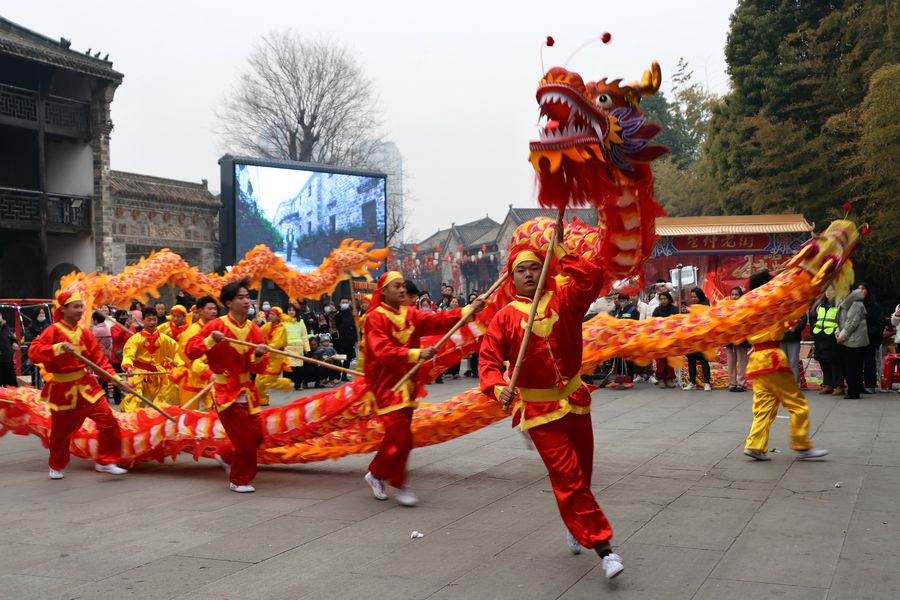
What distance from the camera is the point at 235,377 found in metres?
6.42

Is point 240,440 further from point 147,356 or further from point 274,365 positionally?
point 147,356

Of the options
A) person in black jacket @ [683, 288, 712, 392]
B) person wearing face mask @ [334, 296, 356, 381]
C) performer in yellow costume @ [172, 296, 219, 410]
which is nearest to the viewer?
performer in yellow costume @ [172, 296, 219, 410]

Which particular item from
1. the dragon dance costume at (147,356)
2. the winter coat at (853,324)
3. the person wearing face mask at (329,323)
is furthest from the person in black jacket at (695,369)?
the dragon dance costume at (147,356)

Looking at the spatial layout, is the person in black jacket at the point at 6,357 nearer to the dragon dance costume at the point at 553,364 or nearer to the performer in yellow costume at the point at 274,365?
the performer in yellow costume at the point at 274,365

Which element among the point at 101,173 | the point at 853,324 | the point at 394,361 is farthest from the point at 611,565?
the point at 101,173

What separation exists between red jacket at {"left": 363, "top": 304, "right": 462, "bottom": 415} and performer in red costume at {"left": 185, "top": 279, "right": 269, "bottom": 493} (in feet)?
2.85

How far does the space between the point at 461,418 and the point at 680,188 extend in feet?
104

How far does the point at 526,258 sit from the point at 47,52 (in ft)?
56.2

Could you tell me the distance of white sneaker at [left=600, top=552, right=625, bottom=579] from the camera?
3904 millimetres

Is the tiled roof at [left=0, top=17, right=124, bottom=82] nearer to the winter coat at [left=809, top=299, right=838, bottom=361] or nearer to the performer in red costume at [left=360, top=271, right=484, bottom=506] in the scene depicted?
the performer in red costume at [left=360, top=271, right=484, bottom=506]

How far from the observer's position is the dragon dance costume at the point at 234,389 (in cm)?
633

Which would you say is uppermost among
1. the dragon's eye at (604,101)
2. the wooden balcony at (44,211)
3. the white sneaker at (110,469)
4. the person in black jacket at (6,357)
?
the wooden balcony at (44,211)

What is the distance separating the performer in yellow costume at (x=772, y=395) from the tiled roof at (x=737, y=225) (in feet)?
40.2

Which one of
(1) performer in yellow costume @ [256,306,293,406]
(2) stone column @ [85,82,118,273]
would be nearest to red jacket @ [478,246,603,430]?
(1) performer in yellow costume @ [256,306,293,406]
